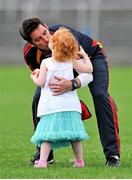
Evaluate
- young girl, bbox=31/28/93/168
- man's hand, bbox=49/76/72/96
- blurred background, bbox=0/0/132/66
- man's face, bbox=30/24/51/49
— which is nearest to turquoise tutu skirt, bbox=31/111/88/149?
young girl, bbox=31/28/93/168

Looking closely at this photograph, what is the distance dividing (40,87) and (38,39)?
2.17 feet

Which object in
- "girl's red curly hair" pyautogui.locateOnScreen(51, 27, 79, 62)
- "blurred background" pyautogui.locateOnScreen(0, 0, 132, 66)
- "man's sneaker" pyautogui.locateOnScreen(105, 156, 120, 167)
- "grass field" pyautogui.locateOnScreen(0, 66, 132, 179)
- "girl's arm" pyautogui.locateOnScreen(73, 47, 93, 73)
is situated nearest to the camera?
"grass field" pyautogui.locateOnScreen(0, 66, 132, 179)

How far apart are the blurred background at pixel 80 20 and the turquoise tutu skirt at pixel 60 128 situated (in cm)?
3159

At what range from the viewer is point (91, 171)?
8305mm

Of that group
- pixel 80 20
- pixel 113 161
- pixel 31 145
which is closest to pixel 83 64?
pixel 113 161

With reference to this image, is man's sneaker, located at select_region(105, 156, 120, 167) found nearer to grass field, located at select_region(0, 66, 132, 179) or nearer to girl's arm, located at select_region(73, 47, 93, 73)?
grass field, located at select_region(0, 66, 132, 179)

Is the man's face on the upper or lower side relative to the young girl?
upper

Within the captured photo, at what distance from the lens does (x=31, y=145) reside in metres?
11.9

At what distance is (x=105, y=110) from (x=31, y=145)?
124 inches

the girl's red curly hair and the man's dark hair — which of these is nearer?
the girl's red curly hair

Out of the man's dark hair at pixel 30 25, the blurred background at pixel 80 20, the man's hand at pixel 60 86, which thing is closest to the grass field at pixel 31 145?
the man's hand at pixel 60 86

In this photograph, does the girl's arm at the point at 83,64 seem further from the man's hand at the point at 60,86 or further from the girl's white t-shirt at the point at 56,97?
the man's hand at the point at 60,86

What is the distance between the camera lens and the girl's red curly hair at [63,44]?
327 inches

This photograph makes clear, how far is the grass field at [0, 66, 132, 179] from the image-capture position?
8141mm
